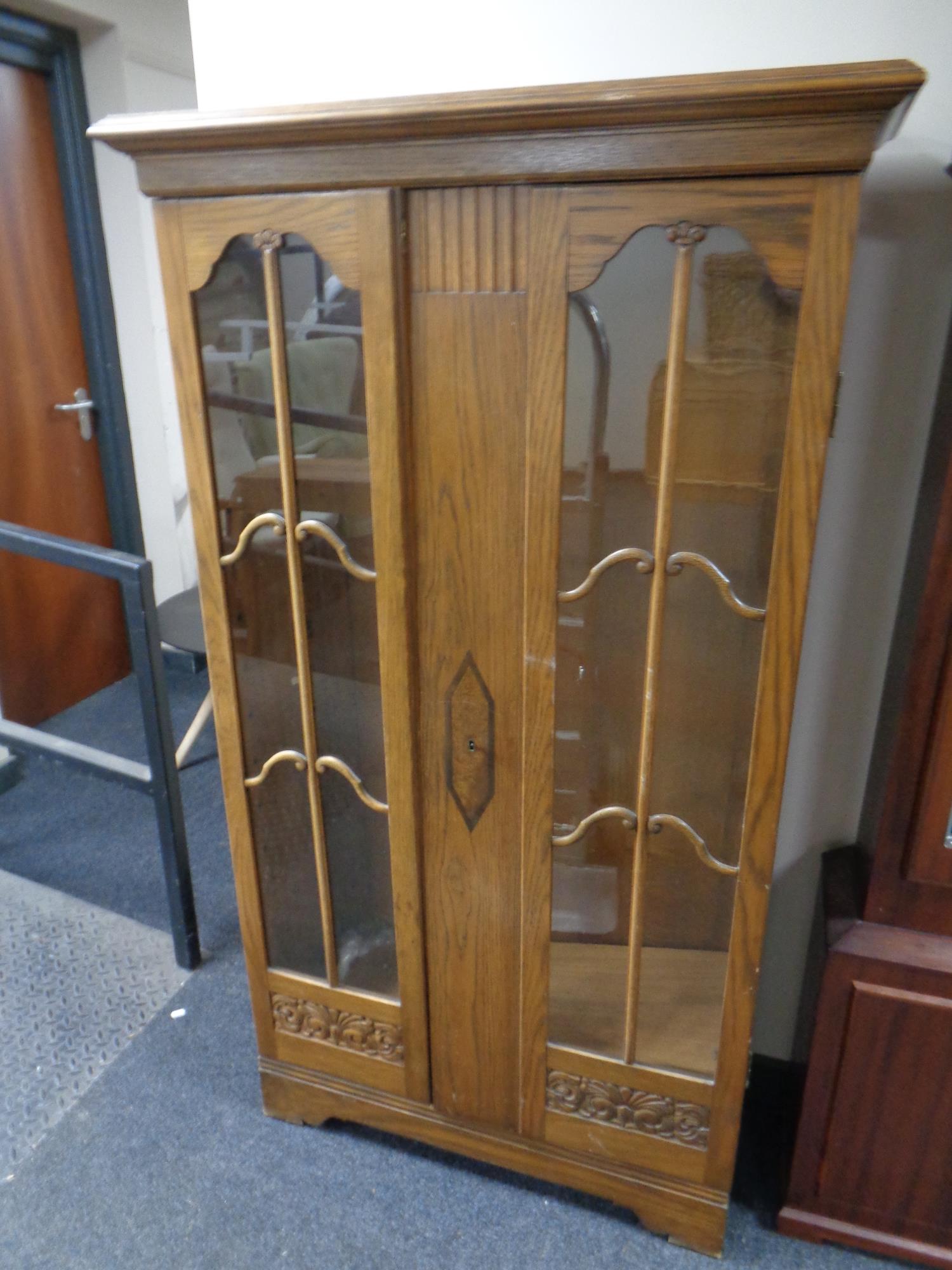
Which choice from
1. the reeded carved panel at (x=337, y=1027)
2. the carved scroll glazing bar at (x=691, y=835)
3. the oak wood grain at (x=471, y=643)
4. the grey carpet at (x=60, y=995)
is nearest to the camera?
the oak wood grain at (x=471, y=643)

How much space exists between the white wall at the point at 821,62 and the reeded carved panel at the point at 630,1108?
0.50 metres

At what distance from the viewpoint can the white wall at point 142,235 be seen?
2.54m

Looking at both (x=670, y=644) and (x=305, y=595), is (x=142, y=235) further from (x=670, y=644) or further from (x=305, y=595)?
(x=670, y=644)

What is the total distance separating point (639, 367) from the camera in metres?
1.01

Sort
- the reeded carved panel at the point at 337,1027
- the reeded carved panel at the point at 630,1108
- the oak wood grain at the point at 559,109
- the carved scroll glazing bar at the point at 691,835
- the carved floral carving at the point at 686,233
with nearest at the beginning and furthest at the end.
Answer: the oak wood grain at the point at 559,109, the carved floral carving at the point at 686,233, the carved scroll glazing bar at the point at 691,835, the reeded carved panel at the point at 630,1108, the reeded carved panel at the point at 337,1027

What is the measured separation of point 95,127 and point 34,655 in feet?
6.97

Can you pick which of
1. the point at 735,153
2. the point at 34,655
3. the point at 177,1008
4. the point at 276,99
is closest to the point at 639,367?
the point at 735,153

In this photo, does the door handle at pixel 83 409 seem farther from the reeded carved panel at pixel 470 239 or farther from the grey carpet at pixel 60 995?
the reeded carved panel at pixel 470 239

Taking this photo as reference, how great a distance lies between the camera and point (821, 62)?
1.13m

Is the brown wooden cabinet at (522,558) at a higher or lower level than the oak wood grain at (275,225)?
lower

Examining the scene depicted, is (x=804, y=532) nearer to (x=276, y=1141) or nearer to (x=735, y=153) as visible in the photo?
(x=735, y=153)

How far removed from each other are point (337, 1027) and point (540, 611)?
2.74 ft

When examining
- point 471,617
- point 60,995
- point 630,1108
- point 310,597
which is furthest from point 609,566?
point 60,995

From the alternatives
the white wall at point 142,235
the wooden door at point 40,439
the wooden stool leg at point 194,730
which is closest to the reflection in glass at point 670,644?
the wooden stool leg at point 194,730
